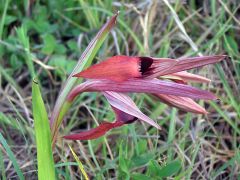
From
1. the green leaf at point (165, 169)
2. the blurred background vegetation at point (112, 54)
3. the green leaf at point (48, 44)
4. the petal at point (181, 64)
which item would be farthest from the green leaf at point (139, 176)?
the green leaf at point (48, 44)

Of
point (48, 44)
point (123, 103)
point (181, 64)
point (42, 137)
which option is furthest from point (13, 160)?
point (48, 44)

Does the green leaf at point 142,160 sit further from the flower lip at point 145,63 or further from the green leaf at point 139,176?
the flower lip at point 145,63

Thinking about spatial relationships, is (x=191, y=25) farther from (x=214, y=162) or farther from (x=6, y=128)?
(x=6, y=128)

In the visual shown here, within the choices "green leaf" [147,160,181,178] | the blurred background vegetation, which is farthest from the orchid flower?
the blurred background vegetation

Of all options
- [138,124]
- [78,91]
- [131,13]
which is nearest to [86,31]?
[131,13]

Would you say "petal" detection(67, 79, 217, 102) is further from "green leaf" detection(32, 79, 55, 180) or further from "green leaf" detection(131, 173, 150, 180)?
"green leaf" detection(131, 173, 150, 180)

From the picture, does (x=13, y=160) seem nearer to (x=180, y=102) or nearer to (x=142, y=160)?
(x=142, y=160)

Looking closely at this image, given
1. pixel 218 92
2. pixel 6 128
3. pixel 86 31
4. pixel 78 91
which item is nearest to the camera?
pixel 78 91

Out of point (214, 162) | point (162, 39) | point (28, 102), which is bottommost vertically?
point (214, 162)
